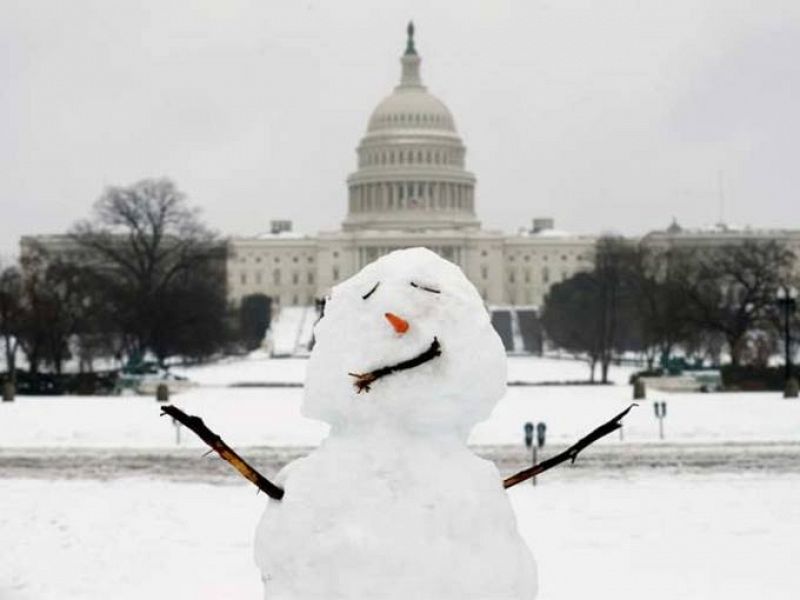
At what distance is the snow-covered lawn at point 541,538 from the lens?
11.6 m

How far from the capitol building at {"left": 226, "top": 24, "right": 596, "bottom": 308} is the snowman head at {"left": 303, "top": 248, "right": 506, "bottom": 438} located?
142 metres

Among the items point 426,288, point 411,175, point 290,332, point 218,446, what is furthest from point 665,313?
point 411,175

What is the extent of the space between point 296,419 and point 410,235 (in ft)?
385

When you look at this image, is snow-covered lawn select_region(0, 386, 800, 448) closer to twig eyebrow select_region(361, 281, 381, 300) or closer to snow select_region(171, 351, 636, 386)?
snow select_region(171, 351, 636, 386)

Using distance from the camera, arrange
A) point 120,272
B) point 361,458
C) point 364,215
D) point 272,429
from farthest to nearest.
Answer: point 364,215, point 120,272, point 272,429, point 361,458

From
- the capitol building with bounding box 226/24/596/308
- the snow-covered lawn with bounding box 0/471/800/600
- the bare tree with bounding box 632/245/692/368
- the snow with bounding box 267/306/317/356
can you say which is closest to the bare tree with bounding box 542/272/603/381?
the bare tree with bounding box 632/245/692/368

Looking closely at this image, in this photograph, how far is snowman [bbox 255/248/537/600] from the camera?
14.8ft

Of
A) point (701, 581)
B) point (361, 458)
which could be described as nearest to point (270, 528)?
point (361, 458)

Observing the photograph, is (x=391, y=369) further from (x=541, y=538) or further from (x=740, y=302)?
(x=740, y=302)

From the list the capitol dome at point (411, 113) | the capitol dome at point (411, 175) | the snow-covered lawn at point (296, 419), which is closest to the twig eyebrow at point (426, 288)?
the snow-covered lawn at point (296, 419)

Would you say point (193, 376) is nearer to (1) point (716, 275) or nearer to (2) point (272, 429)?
(1) point (716, 275)

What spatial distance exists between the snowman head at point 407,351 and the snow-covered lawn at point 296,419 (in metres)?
21.4

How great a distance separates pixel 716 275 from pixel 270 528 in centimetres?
5660

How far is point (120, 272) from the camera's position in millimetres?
57125
